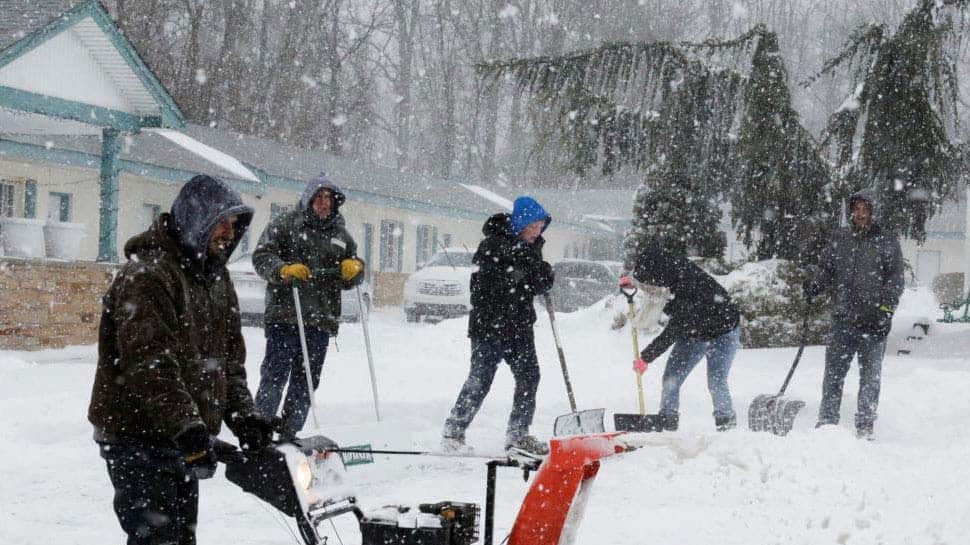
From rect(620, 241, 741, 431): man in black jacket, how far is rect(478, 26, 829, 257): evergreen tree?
7622mm

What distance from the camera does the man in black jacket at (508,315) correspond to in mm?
7242

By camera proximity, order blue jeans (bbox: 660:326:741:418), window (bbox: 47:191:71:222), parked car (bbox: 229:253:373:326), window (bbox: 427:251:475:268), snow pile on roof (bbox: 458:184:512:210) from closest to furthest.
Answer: blue jeans (bbox: 660:326:741:418)
parked car (bbox: 229:253:373:326)
window (bbox: 47:191:71:222)
window (bbox: 427:251:475:268)
snow pile on roof (bbox: 458:184:512:210)

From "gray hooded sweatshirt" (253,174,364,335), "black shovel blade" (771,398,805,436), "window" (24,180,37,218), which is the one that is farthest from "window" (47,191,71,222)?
"black shovel blade" (771,398,805,436)

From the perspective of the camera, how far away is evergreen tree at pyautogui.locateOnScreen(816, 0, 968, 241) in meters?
14.1

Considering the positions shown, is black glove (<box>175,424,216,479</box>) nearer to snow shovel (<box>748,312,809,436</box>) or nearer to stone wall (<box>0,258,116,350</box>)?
snow shovel (<box>748,312,809,436</box>)

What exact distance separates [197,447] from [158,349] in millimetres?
338

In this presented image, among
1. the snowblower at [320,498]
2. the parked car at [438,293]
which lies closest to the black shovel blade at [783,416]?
the snowblower at [320,498]

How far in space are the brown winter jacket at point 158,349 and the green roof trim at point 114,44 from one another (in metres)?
11.9

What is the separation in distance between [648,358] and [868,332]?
175cm

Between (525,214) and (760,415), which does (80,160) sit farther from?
(760,415)

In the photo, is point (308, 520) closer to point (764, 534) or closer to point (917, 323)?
point (764, 534)

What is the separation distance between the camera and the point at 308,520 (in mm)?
3020

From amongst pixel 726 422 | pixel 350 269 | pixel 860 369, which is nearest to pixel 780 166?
pixel 860 369

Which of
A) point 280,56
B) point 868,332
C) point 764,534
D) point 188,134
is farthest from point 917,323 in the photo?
point 280,56
